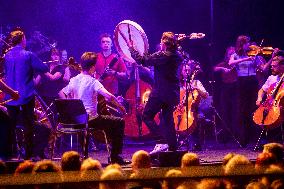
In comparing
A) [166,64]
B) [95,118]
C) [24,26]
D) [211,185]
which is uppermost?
[24,26]

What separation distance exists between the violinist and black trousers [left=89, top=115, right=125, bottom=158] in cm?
397

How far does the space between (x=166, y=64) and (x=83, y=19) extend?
221 inches

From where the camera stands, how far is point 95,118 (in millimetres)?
8055

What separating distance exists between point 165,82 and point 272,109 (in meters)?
2.44

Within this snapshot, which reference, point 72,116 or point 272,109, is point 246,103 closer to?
point 272,109

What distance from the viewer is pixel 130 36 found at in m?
9.33

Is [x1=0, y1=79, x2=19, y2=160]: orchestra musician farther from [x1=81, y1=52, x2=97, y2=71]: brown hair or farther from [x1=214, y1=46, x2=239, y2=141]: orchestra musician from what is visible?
[x1=214, y1=46, x2=239, y2=141]: orchestra musician

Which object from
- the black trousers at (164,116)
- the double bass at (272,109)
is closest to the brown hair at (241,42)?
the double bass at (272,109)

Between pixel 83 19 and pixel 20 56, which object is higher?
pixel 83 19

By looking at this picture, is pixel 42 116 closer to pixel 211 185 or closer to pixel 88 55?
pixel 88 55

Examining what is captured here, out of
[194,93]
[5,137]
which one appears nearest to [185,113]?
[194,93]

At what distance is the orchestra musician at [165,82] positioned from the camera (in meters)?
8.34

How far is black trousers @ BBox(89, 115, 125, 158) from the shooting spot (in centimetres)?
805

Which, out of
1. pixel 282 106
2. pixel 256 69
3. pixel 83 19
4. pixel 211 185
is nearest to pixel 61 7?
pixel 83 19
